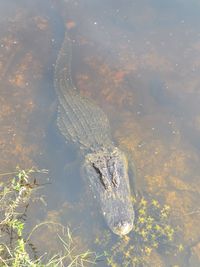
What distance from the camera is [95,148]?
5.80 metres

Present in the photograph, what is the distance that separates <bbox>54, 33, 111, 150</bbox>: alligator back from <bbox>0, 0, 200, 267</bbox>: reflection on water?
0.16m

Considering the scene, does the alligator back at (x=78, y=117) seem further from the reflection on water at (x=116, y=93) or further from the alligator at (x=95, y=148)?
the reflection on water at (x=116, y=93)

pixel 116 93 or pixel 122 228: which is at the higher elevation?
pixel 116 93

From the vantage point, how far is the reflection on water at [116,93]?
209 inches

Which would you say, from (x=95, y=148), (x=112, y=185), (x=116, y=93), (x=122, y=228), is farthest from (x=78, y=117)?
(x=122, y=228)

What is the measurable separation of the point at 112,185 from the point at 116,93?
195 centimetres

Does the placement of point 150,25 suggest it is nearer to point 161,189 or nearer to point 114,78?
point 114,78

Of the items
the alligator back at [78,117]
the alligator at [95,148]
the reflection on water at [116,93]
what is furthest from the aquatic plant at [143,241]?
the alligator back at [78,117]

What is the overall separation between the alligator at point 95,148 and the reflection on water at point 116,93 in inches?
6.7

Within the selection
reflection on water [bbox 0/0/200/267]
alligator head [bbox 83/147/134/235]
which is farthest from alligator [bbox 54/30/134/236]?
reflection on water [bbox 0/0/200/267]

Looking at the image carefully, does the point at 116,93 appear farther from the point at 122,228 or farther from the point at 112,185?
the point at 122,228

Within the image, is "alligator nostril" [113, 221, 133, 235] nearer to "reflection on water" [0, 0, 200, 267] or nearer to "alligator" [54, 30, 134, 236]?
"alligator" [54, 30, 134, 236]

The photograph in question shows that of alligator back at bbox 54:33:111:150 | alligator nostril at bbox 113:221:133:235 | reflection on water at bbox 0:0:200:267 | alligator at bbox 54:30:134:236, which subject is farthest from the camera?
alligator back at bbox 54:33:111:150

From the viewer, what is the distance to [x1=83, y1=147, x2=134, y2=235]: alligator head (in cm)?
466
